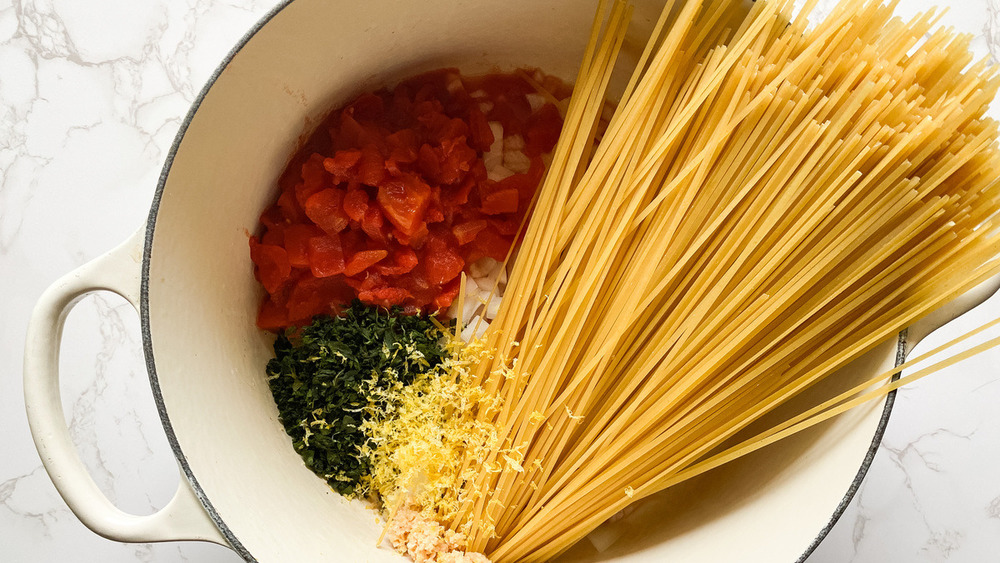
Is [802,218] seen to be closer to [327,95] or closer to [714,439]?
[714,439]

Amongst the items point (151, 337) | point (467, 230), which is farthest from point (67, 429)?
point (467, 230)

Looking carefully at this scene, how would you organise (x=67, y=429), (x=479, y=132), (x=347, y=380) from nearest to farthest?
(x=67, y=429), (x=347, y=380), (x=479, y=132)

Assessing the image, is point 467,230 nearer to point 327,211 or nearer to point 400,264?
point 400,264

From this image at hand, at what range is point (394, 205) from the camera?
45.8 inches

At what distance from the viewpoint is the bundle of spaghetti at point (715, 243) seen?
2.90 feet

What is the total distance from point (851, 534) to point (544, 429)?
2.18 ft

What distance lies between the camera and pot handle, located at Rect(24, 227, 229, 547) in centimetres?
90

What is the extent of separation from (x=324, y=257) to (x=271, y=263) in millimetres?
103

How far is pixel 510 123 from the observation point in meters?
1.31

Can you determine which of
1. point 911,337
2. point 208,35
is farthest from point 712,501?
point 208,35

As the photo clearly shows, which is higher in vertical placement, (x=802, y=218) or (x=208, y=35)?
(x=208, y=35)

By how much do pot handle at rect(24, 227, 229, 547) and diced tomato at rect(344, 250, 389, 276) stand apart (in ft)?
1.12

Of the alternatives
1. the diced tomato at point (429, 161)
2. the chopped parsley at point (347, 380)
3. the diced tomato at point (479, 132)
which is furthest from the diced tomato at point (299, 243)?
the diced tomato at point (479, 132)

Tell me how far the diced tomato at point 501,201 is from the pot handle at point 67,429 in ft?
1.82
